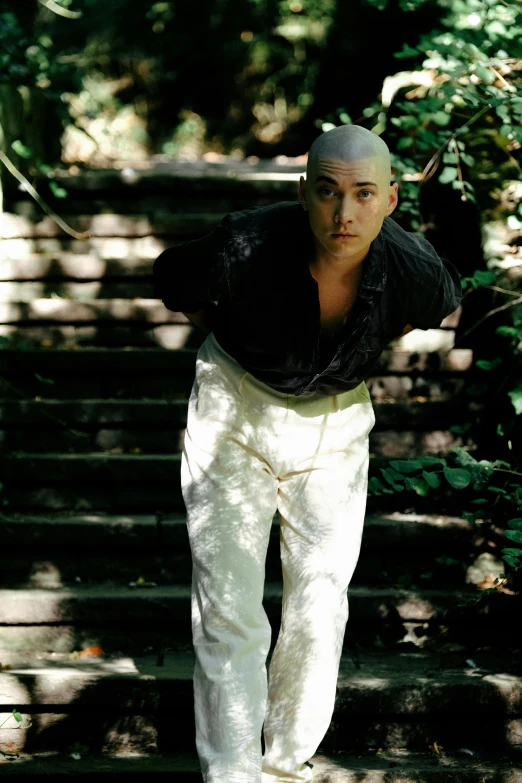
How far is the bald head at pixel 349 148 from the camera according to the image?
6.30 ft

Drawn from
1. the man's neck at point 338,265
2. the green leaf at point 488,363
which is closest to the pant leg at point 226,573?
the man's neck at point 338,265

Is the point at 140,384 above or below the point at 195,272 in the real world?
below

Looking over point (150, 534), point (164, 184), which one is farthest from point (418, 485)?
point (164, 184)

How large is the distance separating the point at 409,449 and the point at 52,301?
175 cm

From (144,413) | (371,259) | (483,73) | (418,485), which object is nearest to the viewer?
(371,259)

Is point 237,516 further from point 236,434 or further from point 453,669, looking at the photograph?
point 453,669

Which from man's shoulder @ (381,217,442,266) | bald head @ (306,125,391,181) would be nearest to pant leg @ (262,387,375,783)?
man's shoulder @ (381,217,442,266)

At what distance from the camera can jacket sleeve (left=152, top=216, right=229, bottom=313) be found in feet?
6.79

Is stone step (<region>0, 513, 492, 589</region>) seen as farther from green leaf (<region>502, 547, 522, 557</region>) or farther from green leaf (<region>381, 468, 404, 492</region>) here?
green leaf (<region>502, 547, 522, 557</region>)

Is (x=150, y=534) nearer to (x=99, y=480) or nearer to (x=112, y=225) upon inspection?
(x=99, y=480)

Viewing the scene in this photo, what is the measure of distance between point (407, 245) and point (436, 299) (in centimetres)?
Result: 15

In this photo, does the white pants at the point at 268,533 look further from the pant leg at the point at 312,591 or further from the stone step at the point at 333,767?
the stone step at the point at 333,767

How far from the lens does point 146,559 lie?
10.8 feet

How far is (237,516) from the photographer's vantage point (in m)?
2.13
